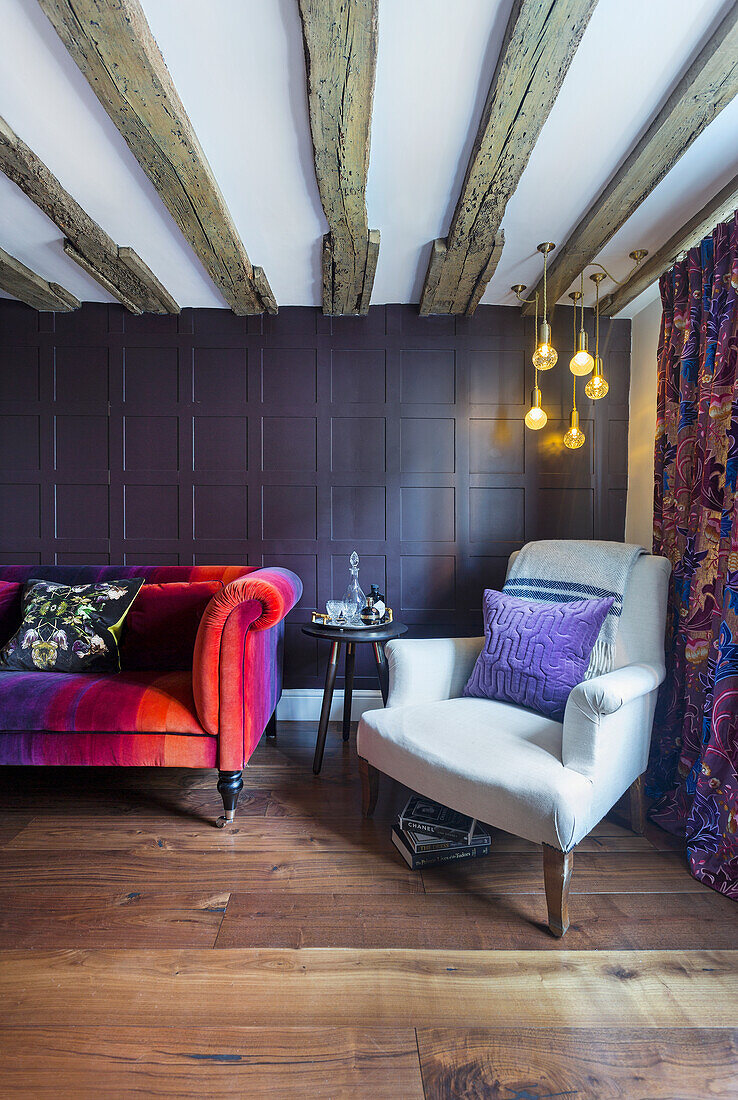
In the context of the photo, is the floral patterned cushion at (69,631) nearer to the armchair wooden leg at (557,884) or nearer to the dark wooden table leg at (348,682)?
the dark wooden table leg at (348,682)

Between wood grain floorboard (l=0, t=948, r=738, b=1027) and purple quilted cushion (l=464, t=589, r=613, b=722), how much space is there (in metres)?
0.69

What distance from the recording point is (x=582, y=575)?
207 centimetres

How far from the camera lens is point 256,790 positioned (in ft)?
7.13

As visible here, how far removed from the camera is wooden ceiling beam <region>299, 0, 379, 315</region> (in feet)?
4.06

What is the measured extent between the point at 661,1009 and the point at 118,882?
55.7 inches

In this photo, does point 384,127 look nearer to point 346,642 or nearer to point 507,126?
point 507,126

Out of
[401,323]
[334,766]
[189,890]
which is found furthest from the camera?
[401,323]

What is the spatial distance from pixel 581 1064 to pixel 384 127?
232 centimetres

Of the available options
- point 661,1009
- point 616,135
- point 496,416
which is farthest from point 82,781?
point 616,135

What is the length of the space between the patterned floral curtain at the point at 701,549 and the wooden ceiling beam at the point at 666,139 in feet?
1.03

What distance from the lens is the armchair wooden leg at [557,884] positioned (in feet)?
4.45

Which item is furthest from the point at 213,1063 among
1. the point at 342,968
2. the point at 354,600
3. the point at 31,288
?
the point at 31,288

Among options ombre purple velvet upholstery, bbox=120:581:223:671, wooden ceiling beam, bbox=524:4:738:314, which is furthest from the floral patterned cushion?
wooden ceiling beam, bbox=524:4:738:314

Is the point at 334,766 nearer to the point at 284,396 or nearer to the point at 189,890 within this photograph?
the point at 189,890
